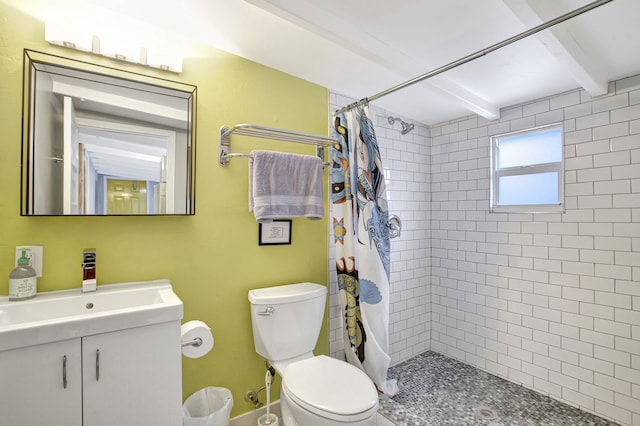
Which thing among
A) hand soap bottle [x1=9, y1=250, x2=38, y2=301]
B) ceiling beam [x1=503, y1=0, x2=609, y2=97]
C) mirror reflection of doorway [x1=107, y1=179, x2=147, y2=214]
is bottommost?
hand soap bottle [x1=9, y1=250, x2=38, y2=301]

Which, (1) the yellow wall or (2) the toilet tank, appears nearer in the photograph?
(1) the yellow wall

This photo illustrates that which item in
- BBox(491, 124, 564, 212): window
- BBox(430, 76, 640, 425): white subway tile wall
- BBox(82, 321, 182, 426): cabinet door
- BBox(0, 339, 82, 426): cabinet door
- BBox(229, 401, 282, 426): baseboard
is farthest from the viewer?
BBox(491, 124, 564, 212): window

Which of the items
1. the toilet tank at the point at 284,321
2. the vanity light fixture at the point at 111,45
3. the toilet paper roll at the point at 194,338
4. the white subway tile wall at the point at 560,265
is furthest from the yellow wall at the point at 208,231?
the white subway tile wall at the point at 560,265

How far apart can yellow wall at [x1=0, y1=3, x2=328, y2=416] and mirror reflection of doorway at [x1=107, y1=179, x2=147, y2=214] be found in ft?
0.19

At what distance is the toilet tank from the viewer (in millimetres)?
1739

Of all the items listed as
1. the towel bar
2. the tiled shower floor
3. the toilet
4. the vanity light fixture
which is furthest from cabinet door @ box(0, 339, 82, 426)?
the tiled shower floor

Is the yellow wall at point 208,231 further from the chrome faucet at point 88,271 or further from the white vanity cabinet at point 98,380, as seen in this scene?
the white vanity cabinet at point 98,380

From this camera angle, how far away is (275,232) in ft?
6.56

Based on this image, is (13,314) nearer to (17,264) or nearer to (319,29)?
(17,264)

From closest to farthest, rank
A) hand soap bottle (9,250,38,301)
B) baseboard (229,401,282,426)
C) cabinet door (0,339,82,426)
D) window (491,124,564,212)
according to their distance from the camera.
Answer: cabinet door (0,339,82,426) → hand soap bottle (9,250,38,301) → baseboard (229,401,282,426) → window (491,124,564,212)

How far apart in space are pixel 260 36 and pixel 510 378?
3.07 meters

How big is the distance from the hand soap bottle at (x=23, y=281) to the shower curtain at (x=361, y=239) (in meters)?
1.57

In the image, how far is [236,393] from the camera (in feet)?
6.01

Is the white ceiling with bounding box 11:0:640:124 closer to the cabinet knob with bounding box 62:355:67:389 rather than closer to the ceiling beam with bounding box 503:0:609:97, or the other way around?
the ceiling beam with bounding box 503:0:609:97
